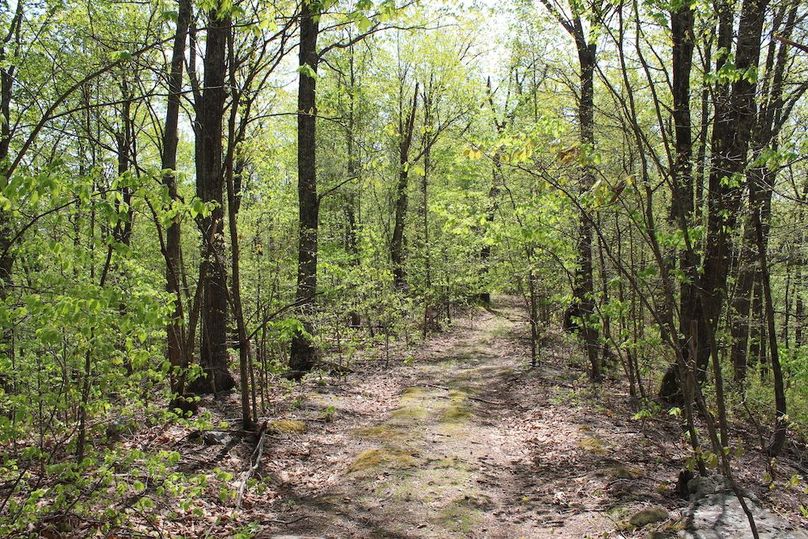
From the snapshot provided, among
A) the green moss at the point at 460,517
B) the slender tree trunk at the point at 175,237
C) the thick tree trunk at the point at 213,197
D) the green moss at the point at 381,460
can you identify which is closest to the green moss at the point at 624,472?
the green moss at the point at 460,517

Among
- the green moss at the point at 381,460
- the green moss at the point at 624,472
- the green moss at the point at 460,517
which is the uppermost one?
the green moss at the point at 624,472

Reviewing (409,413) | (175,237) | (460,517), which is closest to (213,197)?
(175,237)

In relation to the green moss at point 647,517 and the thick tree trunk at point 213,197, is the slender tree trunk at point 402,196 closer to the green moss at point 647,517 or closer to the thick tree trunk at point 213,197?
the thick tree trunk at point 213,197

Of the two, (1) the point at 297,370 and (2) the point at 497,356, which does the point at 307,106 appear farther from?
(2) the point at 497,356

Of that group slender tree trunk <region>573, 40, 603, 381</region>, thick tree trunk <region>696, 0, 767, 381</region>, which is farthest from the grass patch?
thick tree trunk <region>696, 0, 767, 381</region>

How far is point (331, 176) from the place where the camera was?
1673cm

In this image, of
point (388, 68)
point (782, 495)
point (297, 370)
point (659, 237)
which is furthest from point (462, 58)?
point (782, 495)

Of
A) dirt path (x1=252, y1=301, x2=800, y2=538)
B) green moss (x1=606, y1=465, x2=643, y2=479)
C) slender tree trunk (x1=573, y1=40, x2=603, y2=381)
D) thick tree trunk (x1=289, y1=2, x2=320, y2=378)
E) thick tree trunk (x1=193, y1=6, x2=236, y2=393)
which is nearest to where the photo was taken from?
dirt path (x1=252, y1=301, x2=800, y2=538)

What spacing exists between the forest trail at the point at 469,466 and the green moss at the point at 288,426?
147 mm

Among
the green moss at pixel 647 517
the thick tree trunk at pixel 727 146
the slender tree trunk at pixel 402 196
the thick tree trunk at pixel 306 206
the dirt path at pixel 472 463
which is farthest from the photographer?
the slender tree trunk at pixel 402 196

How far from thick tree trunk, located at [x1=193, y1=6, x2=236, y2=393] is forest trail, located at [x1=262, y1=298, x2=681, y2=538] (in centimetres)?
174

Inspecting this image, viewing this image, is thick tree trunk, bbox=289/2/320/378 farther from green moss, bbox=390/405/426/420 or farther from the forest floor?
green moss, bbox=390/405/426/420

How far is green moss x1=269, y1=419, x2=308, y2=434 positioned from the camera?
7020 millimetres

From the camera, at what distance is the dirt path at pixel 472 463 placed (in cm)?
476
